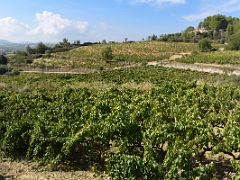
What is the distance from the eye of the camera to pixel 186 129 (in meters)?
12.5

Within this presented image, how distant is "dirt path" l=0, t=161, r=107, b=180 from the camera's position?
1263 centimetres

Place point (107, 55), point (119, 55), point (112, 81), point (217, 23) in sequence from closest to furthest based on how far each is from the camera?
point (112, 81)
point (107, 55)
point (119, 55)
point (217, 23)

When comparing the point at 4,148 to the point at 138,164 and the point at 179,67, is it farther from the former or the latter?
the point at 179,67

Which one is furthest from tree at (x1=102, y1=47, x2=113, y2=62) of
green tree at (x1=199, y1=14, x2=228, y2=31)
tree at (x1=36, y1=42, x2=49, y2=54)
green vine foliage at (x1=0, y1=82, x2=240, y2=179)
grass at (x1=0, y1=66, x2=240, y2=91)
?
green tree at (x1=199, y1=14, x2=228, y2=31)

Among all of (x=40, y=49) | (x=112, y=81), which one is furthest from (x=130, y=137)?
(x=40, y=49)

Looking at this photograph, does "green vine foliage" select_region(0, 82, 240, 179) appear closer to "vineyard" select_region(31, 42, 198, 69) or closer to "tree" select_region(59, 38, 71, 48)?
"vineyard" select_region(31, 42, 198, 69)

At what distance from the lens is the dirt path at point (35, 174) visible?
1263 centimetres

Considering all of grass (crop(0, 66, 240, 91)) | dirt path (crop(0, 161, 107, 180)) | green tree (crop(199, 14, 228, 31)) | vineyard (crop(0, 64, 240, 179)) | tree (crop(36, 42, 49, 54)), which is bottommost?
dirt path (crop(0, 161, 107, 180))

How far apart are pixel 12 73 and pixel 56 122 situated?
45.8 metres

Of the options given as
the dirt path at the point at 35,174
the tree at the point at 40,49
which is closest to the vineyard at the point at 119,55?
the tree at the point at 40,49

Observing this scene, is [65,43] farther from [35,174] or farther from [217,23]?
[35,174]

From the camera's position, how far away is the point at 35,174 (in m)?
13.0

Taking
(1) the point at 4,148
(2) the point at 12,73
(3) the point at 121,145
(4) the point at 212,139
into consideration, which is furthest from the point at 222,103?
(2) the point at 12,73

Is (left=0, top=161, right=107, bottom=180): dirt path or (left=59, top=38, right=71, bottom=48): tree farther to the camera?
(left=59, top=38, right=71, bottom=48): tree
